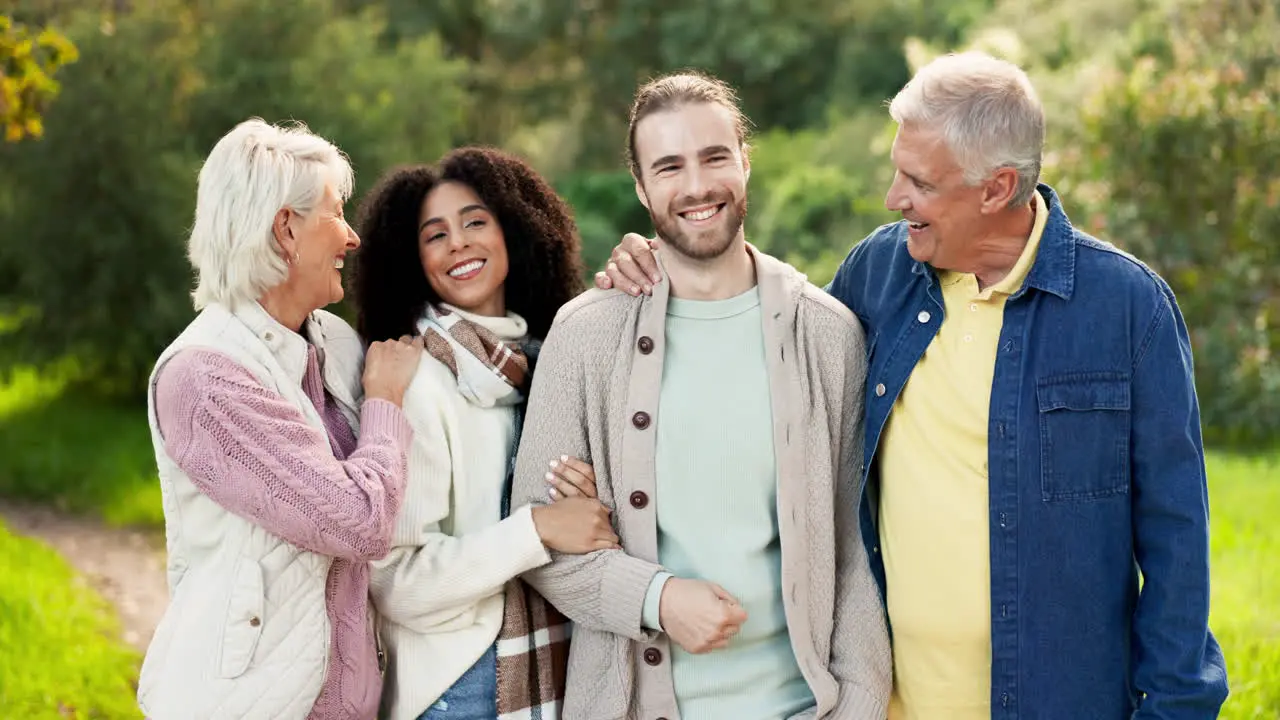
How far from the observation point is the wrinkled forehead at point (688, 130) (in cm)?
305

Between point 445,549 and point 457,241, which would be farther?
point 457,241

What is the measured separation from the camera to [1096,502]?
9.32 feet

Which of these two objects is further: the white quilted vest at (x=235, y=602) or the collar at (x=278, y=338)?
the collar at (x=278, y=338)

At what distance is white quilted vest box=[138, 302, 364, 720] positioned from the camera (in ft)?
9.16

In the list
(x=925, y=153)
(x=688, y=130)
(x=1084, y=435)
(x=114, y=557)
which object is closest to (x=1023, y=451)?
(x=1084, y=435)

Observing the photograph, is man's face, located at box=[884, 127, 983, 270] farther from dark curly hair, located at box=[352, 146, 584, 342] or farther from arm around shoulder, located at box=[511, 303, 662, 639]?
dark curly hair, located at box=[352, 146, 584, 342]

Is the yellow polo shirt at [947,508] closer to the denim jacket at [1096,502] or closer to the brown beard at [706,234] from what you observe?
the denim jacket at [1096,502]

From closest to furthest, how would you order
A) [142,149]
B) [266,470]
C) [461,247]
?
1. [266,470]
2. [461,247]
3. [142,149]

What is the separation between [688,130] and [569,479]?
83cm

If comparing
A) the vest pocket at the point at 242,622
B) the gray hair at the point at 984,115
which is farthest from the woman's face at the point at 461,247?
the gray hair at the point at 984,115

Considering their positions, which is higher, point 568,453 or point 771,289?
point 771,289

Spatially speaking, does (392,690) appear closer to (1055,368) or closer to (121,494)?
(1055,368)

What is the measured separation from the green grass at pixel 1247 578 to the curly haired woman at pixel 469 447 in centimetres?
298

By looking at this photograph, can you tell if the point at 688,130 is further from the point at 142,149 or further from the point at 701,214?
the point at 142,149
